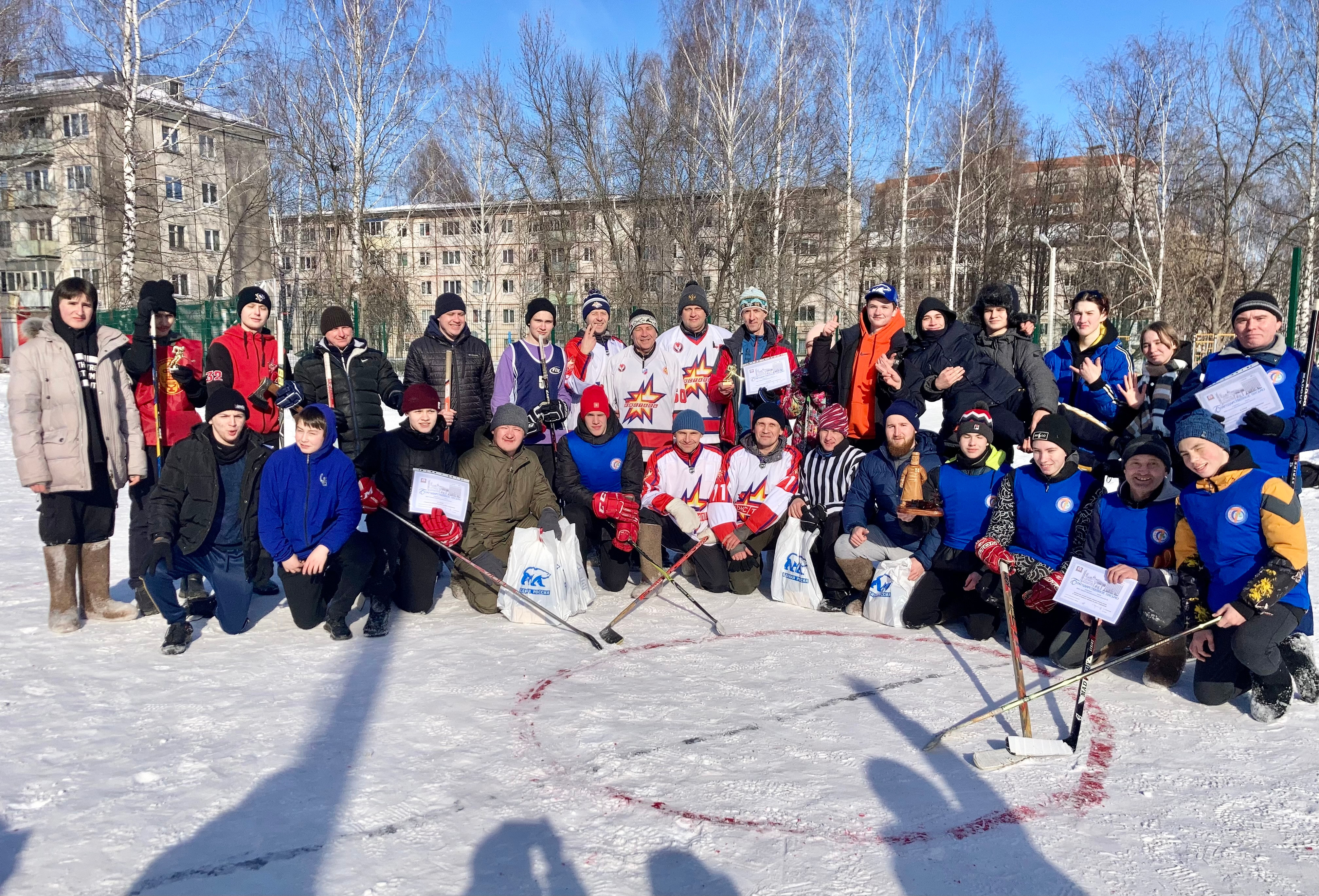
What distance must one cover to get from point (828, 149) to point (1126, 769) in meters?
21.8

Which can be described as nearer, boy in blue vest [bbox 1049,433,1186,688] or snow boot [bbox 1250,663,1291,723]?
snow boot [bbox 1250,663,1291,723]

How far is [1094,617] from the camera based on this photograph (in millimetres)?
4195

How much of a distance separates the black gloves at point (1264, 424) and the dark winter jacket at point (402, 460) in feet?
13.5

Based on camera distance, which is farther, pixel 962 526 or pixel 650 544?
pixel 650 544

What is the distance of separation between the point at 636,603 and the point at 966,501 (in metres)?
1.90

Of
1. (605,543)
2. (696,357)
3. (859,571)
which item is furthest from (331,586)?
(859,571)

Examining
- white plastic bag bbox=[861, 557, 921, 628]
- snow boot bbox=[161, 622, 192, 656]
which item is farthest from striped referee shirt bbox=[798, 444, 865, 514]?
snow boot bbox=[161, 622, 192, 656]

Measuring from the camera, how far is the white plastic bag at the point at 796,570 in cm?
534

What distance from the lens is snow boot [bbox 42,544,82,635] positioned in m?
4.64

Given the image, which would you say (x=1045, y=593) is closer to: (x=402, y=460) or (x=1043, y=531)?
(x=1043, y=531)

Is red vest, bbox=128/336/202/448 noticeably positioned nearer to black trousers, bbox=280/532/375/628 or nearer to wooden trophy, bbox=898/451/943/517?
black trousers, bbox=280/532/375/628

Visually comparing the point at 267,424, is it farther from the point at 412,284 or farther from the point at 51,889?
the point at 412,284

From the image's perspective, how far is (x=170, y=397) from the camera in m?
5.27

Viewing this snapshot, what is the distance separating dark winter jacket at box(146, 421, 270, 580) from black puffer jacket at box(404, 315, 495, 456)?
59.5 inches
